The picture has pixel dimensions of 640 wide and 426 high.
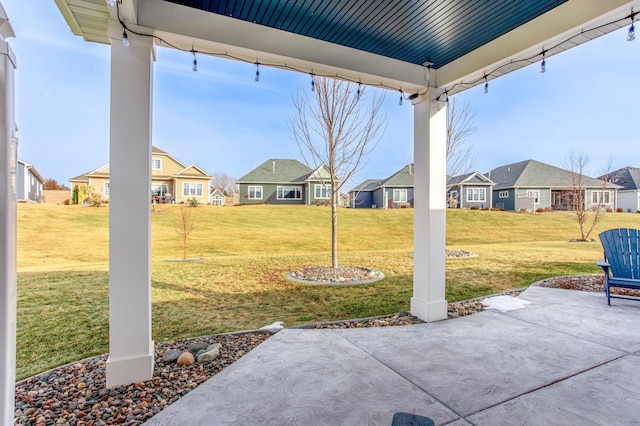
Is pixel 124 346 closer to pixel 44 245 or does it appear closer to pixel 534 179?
pixel 44 245

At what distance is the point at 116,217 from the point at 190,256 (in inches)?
286

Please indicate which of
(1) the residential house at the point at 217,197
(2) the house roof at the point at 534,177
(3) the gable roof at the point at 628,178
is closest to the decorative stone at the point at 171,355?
(1) the residential house at the point at 217,197

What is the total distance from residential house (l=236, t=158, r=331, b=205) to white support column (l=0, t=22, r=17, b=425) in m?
20.0

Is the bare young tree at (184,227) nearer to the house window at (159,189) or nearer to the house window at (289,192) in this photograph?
the house window at (159,189)

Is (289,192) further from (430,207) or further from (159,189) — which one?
(430,207)

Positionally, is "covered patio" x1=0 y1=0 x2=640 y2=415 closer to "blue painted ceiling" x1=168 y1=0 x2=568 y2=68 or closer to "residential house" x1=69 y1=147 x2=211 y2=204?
Answer: "blue painted ceiling" x1=168 y1=0 x2=568 y2=68

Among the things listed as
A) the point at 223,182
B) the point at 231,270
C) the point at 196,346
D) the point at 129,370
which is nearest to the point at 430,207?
the point at 196,346

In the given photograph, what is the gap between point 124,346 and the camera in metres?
2.26

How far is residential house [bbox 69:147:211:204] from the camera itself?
18984mm

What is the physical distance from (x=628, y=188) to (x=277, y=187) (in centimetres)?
2492

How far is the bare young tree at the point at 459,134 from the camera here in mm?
8445

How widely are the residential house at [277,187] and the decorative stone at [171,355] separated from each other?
18462mm

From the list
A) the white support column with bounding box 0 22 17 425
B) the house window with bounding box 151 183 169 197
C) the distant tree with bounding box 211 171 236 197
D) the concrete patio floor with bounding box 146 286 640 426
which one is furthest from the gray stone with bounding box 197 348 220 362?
the distant tree with bounding box 211 171 236 197

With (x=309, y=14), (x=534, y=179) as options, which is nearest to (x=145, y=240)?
(x=309, y=14)
